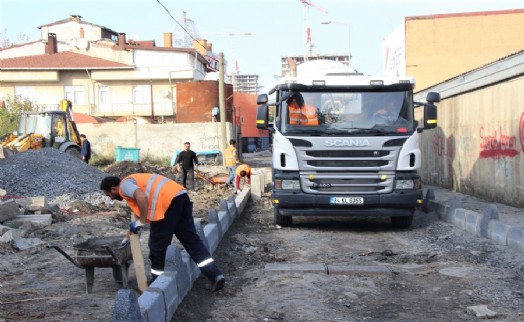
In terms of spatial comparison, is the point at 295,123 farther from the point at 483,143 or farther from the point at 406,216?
the point at 483,143

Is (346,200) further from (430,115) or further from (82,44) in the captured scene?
(82,44)

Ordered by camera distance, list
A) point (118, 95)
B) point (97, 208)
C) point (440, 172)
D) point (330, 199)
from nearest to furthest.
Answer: point (330, 199), point (97, 208), point (440, 172), point (118, 95)

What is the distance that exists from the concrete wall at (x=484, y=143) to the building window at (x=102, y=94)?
39117mm

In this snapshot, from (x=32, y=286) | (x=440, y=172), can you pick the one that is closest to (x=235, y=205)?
(x=32, y=286)

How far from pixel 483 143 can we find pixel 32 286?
11.2 metres

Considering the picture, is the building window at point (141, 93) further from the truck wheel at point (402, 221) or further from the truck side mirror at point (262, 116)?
the truck wheel at point (402, 221)

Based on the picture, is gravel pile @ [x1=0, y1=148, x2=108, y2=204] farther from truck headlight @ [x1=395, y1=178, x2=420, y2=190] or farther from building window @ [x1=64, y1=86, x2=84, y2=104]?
building window @ [x1=64, y1=86, x2=84, y2=104]

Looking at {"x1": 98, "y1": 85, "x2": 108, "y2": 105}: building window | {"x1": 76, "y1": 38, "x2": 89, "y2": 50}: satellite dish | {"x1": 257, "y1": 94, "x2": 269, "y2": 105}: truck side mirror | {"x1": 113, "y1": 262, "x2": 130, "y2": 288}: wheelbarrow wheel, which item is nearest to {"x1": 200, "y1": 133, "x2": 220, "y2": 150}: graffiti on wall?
{"x1": 257, "y1": 94, "x2": 269, "y2": 105}: truck side mirror

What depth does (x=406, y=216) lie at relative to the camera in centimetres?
1080

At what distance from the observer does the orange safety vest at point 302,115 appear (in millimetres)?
10500

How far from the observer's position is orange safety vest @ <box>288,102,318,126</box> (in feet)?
34.4

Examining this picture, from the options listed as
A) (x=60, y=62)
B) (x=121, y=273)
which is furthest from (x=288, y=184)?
(x=60, y=62)

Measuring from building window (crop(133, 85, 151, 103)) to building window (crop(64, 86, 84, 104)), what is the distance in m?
4.75

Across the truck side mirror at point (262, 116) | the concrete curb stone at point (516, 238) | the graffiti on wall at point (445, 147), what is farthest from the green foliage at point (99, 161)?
the concrete curb stone at point (516, 238)
